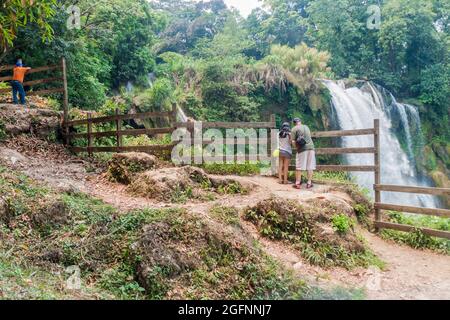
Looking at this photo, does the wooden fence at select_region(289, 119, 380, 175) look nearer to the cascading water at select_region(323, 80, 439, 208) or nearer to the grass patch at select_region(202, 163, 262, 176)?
the grass patch at select_region(202, 163, 262, 176)

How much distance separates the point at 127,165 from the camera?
27.6 ft

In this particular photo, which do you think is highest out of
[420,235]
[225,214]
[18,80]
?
[18,80]

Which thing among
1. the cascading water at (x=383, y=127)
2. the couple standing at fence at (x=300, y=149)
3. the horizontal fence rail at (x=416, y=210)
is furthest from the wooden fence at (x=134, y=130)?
the cascading water at (x=383, y=127)

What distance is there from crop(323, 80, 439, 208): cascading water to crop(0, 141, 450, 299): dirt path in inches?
407

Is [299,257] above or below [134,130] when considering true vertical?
below

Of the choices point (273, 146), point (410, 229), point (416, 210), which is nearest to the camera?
point (416, 210)

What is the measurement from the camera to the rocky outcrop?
1021 cm

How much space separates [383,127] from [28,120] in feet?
59.1

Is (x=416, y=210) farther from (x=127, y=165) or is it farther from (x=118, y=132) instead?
(x=118, y=132)

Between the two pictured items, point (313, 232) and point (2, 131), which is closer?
point (313, 232)

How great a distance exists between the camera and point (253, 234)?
246 inches

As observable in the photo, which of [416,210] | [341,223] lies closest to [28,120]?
[341,223]
